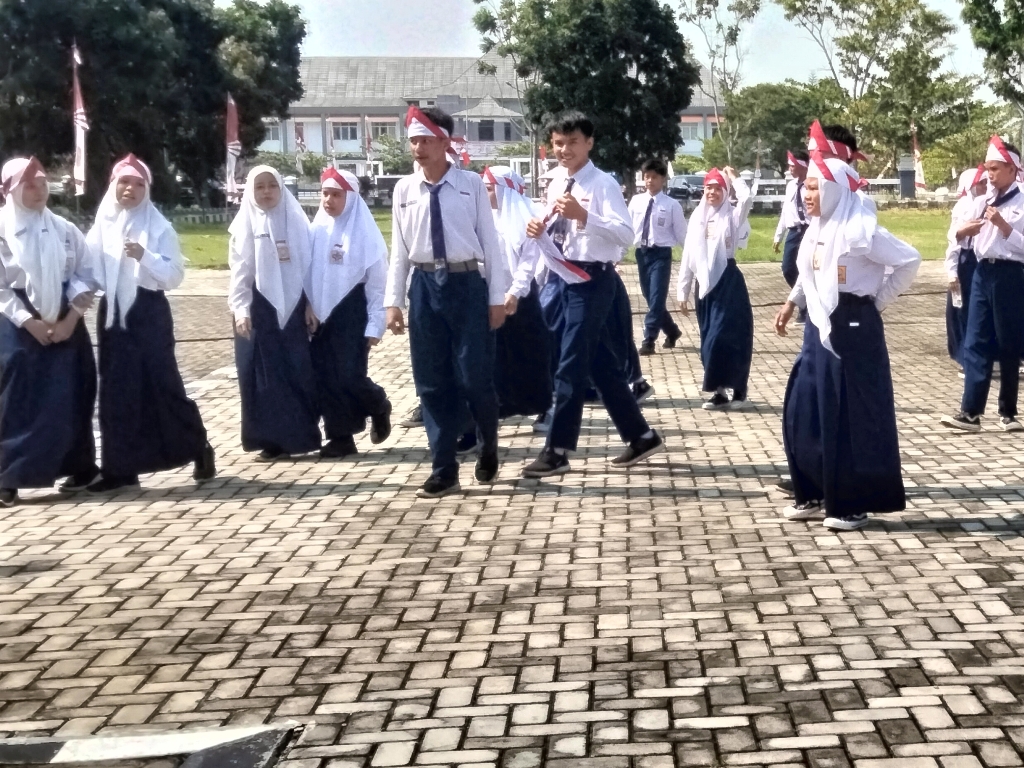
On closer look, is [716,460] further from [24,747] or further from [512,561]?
[24,747]

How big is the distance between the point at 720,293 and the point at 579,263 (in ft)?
11.8

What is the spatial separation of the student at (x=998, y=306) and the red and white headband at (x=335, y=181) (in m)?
4.10

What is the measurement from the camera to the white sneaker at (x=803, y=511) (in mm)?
7363

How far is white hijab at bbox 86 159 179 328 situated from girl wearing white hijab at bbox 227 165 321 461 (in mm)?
760

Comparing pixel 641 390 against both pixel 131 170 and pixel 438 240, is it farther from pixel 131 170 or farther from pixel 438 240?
pixel 131 170

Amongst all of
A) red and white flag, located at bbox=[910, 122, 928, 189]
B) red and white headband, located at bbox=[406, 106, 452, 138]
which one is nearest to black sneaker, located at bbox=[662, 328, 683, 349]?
red and white headband, located at bbox=[406, 106, 452, 138]

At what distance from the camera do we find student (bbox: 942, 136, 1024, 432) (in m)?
10.1

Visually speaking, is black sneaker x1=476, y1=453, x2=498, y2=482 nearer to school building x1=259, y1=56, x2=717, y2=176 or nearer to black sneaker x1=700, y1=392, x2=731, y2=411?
black sneaker x1=700, y1=392, x2=731, y2=411

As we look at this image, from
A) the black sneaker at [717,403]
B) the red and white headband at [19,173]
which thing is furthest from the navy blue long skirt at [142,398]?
the black sneaker at [717,403]

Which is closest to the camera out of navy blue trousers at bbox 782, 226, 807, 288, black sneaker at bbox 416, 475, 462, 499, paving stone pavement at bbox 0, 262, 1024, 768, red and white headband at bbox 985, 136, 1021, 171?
paving stone pavement at bbox 0, 262, 1024, 768

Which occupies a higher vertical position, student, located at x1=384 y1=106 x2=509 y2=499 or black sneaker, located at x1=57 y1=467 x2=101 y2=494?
student, located at x1=384 y1=106 x2=509 y2=499

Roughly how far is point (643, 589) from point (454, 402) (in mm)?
2400

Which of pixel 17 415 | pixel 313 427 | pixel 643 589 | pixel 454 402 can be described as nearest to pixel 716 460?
pixel 454 402

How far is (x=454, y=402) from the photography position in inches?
324
